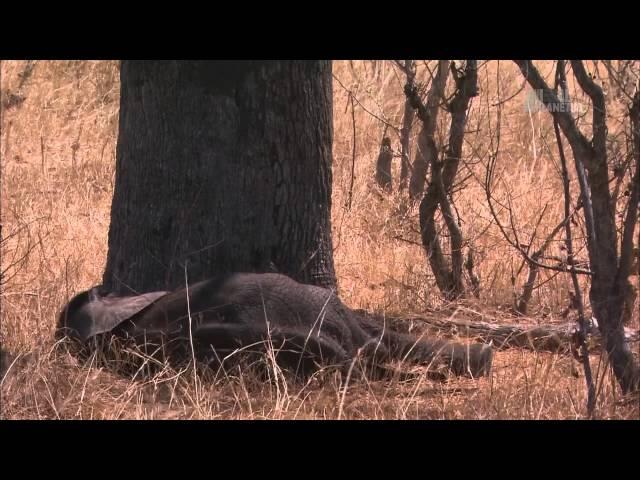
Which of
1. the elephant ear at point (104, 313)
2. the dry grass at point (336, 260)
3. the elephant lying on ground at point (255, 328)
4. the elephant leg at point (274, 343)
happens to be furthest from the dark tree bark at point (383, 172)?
the elephant leg at point (274, 343)

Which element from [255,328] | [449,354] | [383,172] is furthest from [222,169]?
[383,172]

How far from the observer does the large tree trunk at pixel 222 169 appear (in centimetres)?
478

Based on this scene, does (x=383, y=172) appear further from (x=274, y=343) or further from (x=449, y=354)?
(x=274, y=343)

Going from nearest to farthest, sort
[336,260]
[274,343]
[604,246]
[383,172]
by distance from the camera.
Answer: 1. [604,246]
2. [274,343]
3. [336,260]
4. [383,172]

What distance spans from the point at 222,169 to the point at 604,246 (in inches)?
73.0

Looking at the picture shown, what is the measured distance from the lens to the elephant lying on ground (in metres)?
4.33

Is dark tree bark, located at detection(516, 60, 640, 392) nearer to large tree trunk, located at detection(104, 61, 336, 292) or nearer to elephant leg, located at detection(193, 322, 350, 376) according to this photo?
elephant leg, located at detection(193, 322, 350, 376)

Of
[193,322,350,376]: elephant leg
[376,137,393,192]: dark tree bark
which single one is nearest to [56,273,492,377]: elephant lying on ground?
[193,322,350,376]: elephant leg

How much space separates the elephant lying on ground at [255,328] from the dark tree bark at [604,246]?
70 cm

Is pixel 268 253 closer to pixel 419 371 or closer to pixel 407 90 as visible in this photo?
pixel 419 371

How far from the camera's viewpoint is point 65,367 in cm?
431

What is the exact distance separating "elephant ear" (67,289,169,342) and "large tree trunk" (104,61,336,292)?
0.25 meters

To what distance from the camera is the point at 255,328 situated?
4344 mm

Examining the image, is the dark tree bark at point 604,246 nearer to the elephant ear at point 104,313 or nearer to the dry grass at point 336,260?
the dry grass at point 336,260
